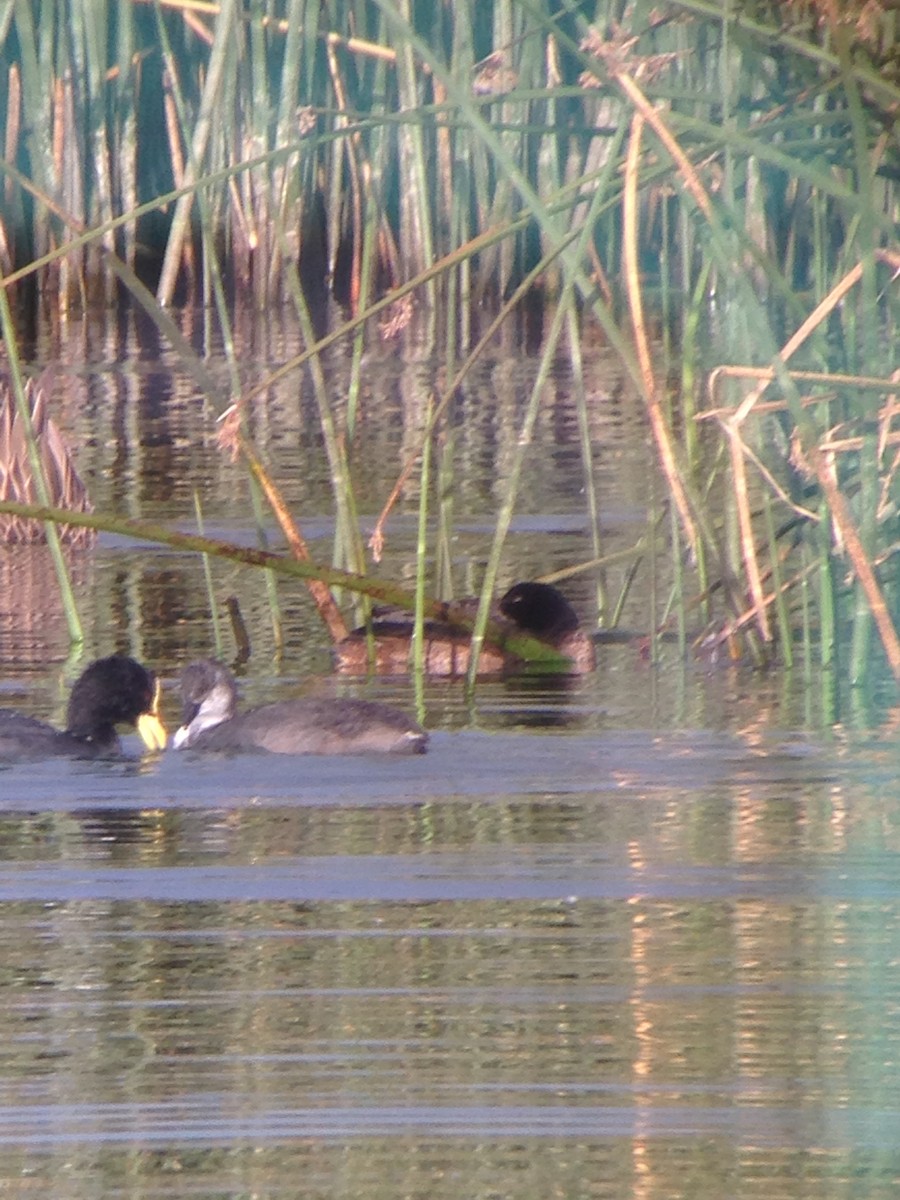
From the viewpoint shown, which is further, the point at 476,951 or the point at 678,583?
the point at 678,583

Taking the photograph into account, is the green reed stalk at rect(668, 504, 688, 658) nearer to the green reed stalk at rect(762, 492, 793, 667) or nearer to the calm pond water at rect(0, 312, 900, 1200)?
the calm pond water at rect(0, 312, 900, 1200)

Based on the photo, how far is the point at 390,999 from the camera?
513 centimetres

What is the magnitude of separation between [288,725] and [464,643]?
1.51 m

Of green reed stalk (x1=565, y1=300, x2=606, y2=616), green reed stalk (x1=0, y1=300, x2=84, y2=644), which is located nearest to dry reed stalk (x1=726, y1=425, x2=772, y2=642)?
green reed stalk (x1=565, y1=300, x2=606, y2=616)

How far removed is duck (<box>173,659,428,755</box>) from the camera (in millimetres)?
7750

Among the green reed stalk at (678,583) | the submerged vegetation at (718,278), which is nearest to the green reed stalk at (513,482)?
the submerged vegetation at (718,278)

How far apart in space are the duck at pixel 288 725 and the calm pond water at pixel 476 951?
2.7 inches

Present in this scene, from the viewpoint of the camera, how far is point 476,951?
18.1ft

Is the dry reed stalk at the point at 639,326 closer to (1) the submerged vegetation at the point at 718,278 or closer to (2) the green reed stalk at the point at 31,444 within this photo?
(1) the submerged vegetation at the point at 718,278

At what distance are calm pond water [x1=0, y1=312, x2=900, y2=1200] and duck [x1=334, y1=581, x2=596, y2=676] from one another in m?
0.13

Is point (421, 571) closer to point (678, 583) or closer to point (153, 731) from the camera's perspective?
point (678, 583)

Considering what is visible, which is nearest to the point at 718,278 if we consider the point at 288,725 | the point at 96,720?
the point at 288,725

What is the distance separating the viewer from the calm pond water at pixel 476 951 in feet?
14.1

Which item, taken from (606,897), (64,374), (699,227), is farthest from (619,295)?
(606,897)
